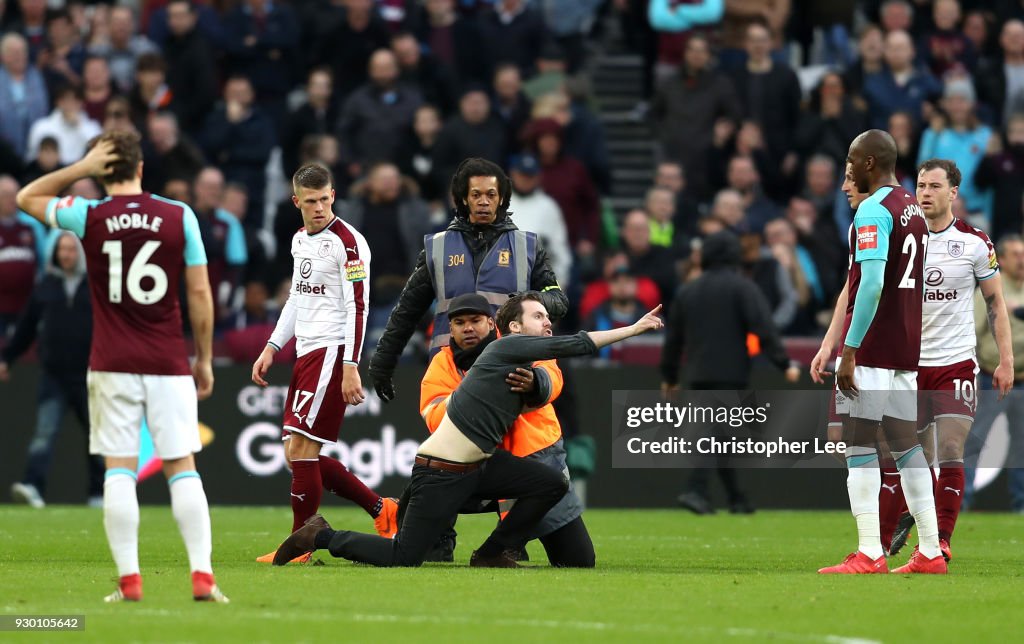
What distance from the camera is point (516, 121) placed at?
2167 cm

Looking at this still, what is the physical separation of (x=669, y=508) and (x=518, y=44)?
7175 mm

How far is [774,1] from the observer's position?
2325 cm

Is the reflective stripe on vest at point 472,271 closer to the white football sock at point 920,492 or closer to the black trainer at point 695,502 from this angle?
the white football sock at point 920,492

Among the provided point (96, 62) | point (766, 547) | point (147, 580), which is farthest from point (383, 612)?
point (96, 62)

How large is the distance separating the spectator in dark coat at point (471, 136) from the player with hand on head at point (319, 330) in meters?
8.88

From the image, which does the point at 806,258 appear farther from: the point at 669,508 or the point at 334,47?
the point at 334,47

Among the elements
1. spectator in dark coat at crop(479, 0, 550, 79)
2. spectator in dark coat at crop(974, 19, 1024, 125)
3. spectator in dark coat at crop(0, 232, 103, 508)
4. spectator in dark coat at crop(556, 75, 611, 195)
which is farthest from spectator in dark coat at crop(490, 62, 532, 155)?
spectator in dark coat at crop(0, 232, 103, 508)

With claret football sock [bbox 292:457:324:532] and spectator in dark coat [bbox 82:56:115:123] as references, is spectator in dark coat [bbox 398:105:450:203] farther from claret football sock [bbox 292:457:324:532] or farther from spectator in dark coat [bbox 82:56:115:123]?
claret football sock [bbox 292:457:324:532]

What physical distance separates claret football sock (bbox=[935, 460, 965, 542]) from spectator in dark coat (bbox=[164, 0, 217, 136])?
1205 cm

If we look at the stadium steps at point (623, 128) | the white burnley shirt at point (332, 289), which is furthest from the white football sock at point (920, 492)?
the stadium steps at point (623, 128)

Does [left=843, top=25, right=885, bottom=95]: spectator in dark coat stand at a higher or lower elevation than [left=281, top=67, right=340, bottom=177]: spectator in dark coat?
higher

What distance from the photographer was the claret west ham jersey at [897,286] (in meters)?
10.5

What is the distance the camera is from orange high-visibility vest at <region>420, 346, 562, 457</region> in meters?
11.2

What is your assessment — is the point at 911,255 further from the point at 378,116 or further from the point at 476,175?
the point at 378,116
